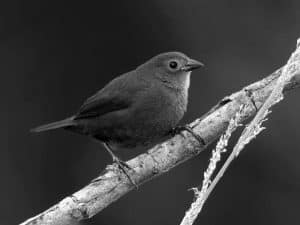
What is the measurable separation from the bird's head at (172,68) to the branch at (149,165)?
76cm

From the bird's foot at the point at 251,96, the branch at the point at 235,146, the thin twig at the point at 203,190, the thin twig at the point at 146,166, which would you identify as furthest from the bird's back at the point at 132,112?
the thin twig at the point at 203,190

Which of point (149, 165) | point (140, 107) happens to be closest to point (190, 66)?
point (140, 107)

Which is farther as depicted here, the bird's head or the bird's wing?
the bird's head

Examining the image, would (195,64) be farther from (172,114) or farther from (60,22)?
(60,22)

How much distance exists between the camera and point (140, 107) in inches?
172

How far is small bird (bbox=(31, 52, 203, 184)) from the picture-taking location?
4.31 m

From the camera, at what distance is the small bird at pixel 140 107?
431cm

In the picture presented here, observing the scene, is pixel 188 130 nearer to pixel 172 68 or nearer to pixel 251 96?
pixel 251 96

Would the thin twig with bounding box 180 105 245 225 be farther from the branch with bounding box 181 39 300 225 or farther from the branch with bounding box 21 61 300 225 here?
the branch with bounding box 21 61 300 225

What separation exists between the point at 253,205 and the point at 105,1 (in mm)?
2960

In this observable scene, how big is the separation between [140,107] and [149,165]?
0.90m

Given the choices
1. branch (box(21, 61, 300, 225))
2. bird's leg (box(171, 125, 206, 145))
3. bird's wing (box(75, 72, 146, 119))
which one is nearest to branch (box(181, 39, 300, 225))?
branch (box(21, 61, 300, 225))

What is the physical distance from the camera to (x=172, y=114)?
171 inches

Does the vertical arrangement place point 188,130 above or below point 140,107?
below
